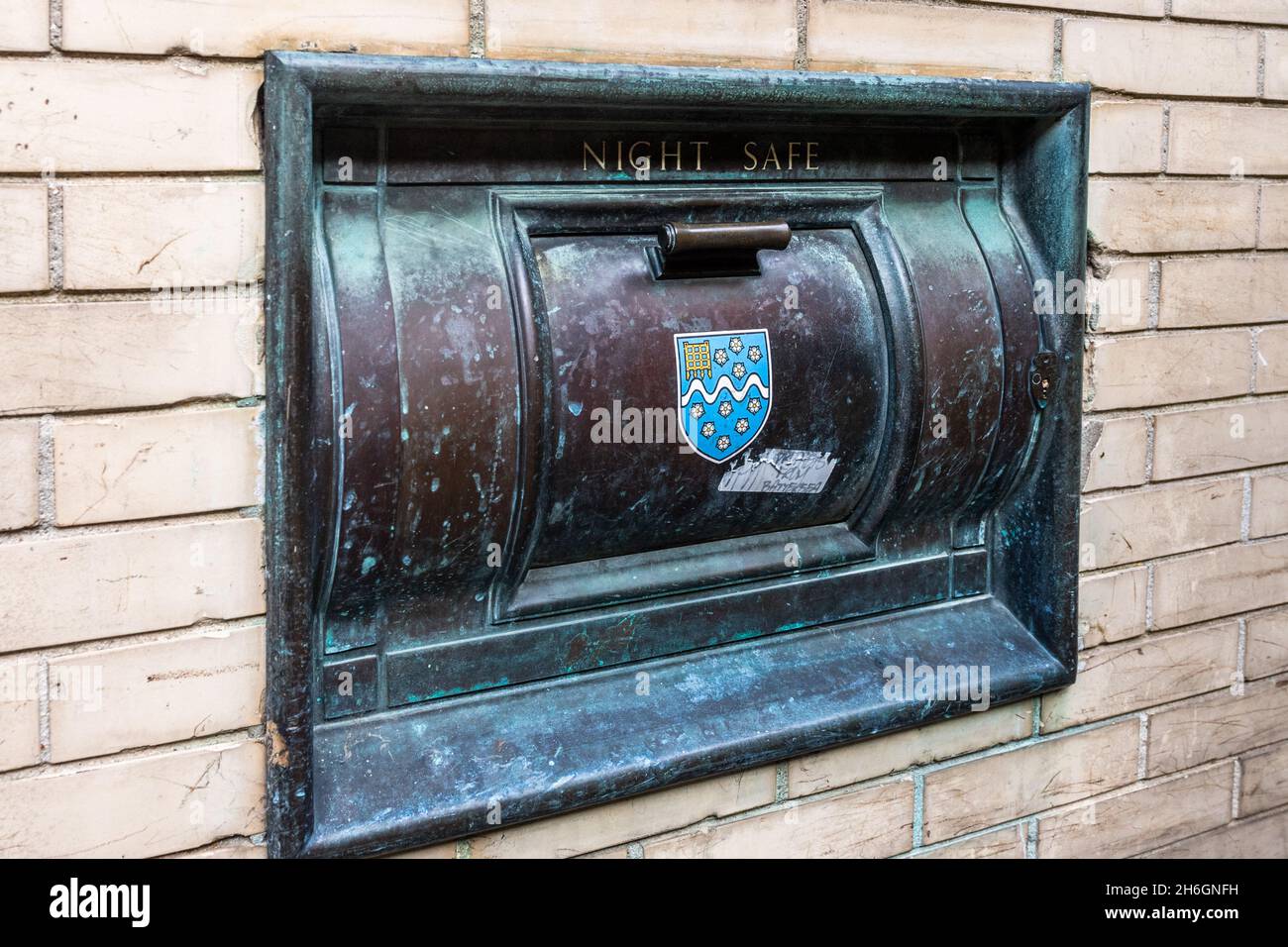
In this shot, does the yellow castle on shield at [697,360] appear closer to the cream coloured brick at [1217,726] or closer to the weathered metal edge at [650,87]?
the weathered metal edge at [650,87]

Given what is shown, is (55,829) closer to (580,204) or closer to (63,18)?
(63,18)

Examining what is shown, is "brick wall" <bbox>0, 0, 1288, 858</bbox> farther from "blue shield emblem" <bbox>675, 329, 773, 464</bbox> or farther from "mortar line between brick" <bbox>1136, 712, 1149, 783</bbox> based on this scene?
"blue shield emblem" <bbox>675, 329, 773, 464</bbox>

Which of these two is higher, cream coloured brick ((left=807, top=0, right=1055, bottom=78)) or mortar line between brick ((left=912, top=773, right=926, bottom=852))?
cream coloured brick ((left=807, top=0, right=1055, bottom=78))

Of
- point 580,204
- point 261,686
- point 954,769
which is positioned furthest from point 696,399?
point 954,769

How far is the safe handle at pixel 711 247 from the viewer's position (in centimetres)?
201

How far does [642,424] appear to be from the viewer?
2.02m

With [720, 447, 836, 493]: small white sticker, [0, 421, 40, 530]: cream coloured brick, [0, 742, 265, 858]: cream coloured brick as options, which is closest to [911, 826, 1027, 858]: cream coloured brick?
[720, 447, 836, 493]: small white sticker

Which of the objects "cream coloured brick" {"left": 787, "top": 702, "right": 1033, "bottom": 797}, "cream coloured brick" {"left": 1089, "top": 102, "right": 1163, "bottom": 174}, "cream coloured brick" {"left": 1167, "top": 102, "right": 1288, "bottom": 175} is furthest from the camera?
"cream coloured brick" {"left": 1167, "top": 102, "right": 1288, "bottom": 175}

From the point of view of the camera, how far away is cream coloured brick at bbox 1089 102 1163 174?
2.39 m

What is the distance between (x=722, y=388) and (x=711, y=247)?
0.74 feet

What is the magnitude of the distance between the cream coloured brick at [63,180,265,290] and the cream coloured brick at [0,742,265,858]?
64 cm

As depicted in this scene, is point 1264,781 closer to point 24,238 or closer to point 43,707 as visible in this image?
point 43,707

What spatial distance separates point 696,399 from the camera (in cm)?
205

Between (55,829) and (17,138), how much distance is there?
879 mm
